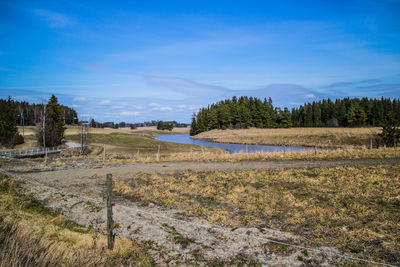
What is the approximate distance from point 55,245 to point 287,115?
112m

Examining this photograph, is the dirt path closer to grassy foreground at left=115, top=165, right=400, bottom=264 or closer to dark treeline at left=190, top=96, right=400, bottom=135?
grassy foreground at left=115, top=165, right=400, bottom=264

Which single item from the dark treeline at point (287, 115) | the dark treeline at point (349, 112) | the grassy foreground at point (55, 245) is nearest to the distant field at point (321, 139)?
the dark treeline at point (287, 115)

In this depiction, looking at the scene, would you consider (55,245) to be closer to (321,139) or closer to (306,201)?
(306,201)

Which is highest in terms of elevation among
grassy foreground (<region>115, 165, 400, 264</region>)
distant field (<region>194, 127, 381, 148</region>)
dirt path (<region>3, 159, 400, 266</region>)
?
distant field (<region>194, 127, 381, 148</region>)

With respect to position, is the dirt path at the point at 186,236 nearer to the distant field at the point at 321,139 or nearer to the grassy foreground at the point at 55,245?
the grassy foreground at the point at 55,245

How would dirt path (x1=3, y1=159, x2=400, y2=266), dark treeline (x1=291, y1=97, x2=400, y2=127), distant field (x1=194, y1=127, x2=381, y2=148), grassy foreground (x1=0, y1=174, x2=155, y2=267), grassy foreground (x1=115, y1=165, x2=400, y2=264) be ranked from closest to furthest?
1. grassy foreground (x1=0, y1=174, x2=155, y2=267)
2. dirt path (x1=3, y1=159, x2=400, y2=266)
3. grassy foreground (x1=115, y1=165, x2=400, y2=264)
4. distant field (x1=194, y1=127, x2=381, y2=148)
5. dark treeline (x1=291, y1=97, x2=400, y2=127)

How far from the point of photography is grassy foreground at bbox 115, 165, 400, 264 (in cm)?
712

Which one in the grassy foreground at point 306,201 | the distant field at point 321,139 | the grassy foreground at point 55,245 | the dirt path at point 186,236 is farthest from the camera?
the distant field at point 321,139

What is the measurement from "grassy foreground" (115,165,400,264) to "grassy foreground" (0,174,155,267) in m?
3.31

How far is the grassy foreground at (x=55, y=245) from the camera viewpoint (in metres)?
4.60

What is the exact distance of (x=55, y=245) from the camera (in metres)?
5.36

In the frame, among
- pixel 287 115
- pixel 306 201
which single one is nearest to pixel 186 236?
pixel 306 201

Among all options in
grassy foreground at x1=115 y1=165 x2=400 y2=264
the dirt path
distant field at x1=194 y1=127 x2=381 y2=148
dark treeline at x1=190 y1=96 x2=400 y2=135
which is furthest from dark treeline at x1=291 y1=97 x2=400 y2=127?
the dirt path

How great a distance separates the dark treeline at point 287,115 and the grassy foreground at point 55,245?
337ft
